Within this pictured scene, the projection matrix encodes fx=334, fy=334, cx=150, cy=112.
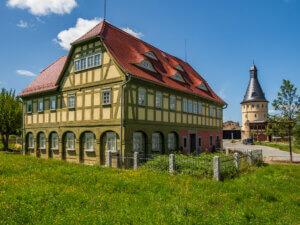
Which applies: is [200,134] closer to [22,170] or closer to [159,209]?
[22,170]

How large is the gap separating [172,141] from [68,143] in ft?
27.8

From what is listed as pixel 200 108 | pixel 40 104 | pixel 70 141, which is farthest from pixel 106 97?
pixel 200 108

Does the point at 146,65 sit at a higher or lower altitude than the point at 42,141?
higher

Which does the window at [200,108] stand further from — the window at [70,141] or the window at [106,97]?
the window at [70,141]

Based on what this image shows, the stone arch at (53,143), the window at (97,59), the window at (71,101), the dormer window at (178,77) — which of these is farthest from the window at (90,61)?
the dormer window at (178,77)

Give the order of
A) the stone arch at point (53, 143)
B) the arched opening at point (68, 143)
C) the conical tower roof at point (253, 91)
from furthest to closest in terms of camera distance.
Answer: the conical tower roof at point (253, 91), the stone arch at point (53, 143), the arched opening at point (68, 143)

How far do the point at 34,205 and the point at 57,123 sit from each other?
1820 cm

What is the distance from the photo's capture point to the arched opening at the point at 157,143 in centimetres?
2525

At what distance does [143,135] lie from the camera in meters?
24.3

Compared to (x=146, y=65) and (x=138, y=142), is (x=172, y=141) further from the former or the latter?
(x=146, y=65)

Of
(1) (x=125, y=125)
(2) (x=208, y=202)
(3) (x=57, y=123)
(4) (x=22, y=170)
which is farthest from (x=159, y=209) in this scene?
(3) (x=57, y=123)

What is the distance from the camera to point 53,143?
2856 centimetres

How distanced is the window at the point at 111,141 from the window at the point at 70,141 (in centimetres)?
406

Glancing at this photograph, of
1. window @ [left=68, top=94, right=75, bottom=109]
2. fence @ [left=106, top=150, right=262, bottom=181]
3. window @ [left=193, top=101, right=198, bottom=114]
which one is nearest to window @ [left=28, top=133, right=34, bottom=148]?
window @ [left=68, top=94, right=75, bottom=109]
